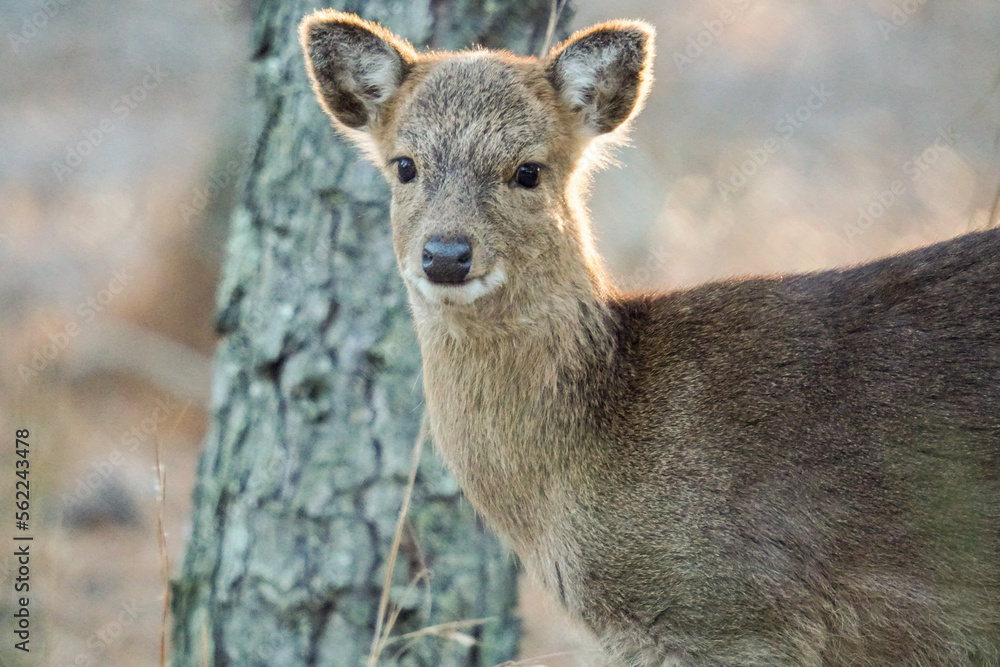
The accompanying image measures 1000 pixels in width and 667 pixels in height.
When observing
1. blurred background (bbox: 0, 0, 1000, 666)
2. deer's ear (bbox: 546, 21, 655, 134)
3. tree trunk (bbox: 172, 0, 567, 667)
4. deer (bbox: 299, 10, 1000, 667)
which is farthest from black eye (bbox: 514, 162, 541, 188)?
blurred background (bbox: 0, 0, 1000, 666)

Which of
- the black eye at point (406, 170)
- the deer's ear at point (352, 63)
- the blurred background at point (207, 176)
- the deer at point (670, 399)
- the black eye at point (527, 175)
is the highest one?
the blurred background at point (207, 176)

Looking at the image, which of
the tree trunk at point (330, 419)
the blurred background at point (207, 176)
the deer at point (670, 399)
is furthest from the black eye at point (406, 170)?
the blurred background at point (207, 176)

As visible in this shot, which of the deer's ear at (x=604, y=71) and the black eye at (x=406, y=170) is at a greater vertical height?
the deer's ear at (x=604, y=71)

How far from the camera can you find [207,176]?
9438mm

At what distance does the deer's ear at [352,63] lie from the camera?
4312mm

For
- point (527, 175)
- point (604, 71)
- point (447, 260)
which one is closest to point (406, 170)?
point (527, 175)

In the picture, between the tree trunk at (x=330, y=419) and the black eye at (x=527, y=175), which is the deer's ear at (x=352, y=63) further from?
the black eye at (x=527, y=175)

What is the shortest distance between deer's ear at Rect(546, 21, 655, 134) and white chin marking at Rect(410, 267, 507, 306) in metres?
0.94

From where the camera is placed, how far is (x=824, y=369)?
12.5 feet

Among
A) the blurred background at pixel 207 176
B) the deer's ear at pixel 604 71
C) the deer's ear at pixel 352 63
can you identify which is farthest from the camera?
the blurred background at pixel 207 176

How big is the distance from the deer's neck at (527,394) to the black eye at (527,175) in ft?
1.41

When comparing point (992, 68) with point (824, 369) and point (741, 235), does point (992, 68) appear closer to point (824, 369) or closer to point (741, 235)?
point (741, 235)

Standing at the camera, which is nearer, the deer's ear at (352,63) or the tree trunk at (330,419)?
the deer's ear at (352,63)

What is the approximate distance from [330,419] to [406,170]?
5.07 feet
